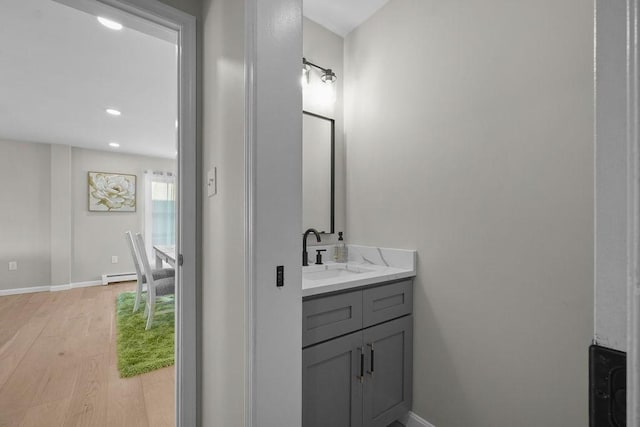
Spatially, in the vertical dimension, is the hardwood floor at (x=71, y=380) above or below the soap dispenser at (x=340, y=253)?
below

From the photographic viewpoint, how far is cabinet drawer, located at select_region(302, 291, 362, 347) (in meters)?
1.32

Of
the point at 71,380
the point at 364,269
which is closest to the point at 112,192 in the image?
the point at 71,380

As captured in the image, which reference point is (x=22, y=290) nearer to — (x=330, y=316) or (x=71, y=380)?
(x=71, y=380)

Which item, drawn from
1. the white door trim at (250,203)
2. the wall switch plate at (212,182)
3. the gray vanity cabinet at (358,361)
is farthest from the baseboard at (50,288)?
A: the white door trim at (250,203)

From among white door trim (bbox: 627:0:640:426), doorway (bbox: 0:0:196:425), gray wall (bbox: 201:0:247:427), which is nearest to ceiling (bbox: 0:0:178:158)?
doorway (bbox: 0:0:196:425)

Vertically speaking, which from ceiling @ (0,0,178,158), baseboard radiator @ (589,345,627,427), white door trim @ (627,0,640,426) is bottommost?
baseboard radiator @ (589,345,627,427)

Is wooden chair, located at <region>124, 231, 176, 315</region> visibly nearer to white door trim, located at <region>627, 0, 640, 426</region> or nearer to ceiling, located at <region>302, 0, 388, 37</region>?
ceiling, located at <region>302, 0, 388, 37</region>

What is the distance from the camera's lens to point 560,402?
124 centimetres

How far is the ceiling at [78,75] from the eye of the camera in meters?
1.97

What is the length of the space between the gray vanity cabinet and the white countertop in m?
0.05

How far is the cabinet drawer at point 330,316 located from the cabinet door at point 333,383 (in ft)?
0.12

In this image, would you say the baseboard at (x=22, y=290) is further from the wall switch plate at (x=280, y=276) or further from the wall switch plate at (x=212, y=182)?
the wall switch plate at (x=280, y=276)

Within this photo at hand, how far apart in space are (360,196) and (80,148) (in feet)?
18.1

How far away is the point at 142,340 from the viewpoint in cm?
299
